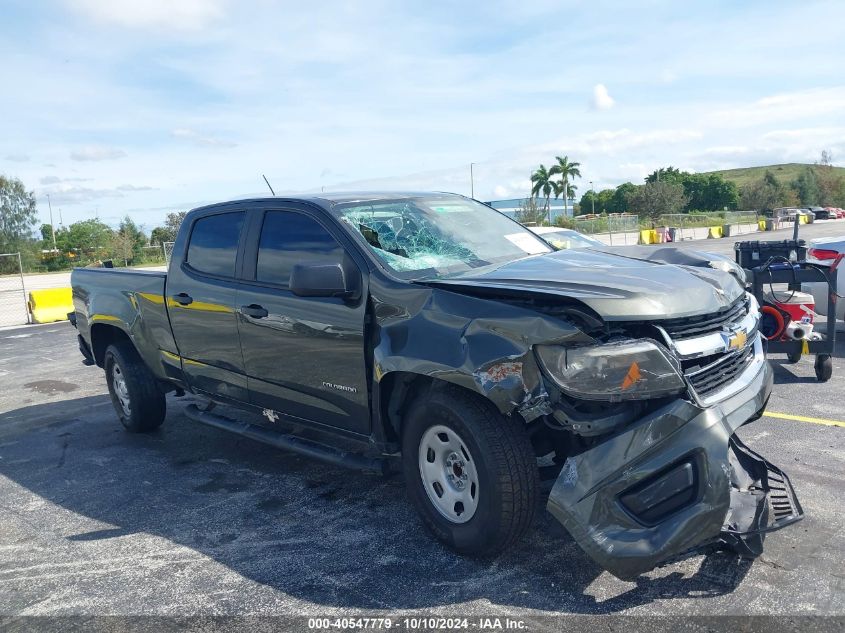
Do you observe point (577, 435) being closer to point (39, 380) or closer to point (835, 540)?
point (835, 540)

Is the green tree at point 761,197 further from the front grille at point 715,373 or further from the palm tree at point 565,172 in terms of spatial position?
the front grille at point 715,373

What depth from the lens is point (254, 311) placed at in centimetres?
464

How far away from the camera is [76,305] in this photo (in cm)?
681

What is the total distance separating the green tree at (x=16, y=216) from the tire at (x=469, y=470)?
204ft

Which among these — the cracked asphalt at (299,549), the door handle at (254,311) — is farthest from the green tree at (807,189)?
the door handle at (254,311)

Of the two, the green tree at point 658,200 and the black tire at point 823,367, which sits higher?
the green tree at point 658,200

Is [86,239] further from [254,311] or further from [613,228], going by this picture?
[254,311]

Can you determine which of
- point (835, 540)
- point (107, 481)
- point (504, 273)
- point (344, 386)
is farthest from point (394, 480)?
point (835, 540)

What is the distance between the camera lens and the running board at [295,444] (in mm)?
4066

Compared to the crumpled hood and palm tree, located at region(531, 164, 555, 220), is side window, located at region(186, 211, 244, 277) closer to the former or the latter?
the crumpled hood

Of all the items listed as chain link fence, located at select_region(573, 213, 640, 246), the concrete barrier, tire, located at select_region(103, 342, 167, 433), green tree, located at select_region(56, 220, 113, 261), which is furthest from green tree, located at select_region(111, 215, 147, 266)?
tire, located at select_region(103, 342, 167, 433)

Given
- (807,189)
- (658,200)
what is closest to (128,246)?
(658,200)

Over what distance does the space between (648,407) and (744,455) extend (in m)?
0.86

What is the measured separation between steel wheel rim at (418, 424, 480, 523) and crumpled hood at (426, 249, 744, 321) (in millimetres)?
760
